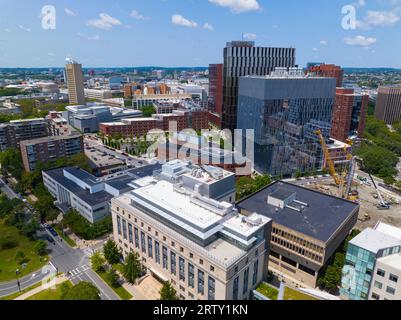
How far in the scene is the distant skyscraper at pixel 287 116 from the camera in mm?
68438

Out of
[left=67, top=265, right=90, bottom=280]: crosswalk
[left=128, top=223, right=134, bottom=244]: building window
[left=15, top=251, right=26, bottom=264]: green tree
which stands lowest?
[left=67, top=265, right=90, bottom=280]: crosswalk

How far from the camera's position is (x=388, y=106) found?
134875 millimetres

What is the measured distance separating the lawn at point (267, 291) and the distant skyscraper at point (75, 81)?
167 m

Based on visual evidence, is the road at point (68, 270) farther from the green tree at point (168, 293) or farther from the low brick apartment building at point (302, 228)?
the low brick apartment building at point (302, 228)

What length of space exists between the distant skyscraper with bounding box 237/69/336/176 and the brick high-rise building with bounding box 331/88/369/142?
2723 cm

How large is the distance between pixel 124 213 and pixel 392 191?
223 feet

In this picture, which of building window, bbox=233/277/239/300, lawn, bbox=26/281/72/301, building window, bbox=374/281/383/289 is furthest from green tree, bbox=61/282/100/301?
building window, bbox=374/281/383/289

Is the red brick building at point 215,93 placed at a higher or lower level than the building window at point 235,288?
higher

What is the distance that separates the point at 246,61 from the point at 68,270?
8190cm

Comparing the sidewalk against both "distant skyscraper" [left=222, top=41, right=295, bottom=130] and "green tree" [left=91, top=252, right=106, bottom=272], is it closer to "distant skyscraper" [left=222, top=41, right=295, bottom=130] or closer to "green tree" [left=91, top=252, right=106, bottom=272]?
"green tree" [left=91, top=252, right=106, bottom=272]

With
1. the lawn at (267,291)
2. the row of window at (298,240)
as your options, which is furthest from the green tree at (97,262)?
the row of window at (298,240)

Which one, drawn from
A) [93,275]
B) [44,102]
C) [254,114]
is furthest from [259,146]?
[44,102]

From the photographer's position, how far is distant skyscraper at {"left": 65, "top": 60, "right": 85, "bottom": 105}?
163 meters

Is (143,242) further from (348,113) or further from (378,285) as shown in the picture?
(348,113)
